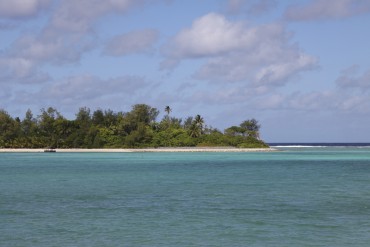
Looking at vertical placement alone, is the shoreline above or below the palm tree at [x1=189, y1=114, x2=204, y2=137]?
below

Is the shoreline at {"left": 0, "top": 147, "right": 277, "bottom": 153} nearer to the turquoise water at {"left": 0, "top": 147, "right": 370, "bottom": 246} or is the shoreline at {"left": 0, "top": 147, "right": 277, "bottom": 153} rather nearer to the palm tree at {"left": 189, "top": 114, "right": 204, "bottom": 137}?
the palm tree at {"left": 189, "top": 114, "right": 204, "bottom": 137}

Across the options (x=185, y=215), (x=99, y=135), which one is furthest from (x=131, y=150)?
(x=185, y=215)

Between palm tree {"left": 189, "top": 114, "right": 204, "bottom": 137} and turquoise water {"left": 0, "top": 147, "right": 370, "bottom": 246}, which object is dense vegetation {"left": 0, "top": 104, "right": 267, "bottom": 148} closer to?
palm tree {"left": 189, "top": 114, "right": 204, "bottom": 137}

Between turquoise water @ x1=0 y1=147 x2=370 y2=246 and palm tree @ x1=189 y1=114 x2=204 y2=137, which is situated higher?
palm tree @ x1=189 y1=114 x2=204 y2=137

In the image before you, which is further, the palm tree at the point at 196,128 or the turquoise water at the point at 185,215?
the palm tree at the point at 196,128

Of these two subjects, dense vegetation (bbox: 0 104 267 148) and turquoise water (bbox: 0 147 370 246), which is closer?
turquoise water (bbox: 0 147 370 246)

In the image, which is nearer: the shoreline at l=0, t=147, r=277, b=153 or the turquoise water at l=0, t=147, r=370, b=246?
the turquoise water at l=0, t=147, r=370, b=246

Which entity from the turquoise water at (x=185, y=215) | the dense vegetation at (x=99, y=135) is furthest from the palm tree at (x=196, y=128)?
the turquoise water at (x=185, y=215)

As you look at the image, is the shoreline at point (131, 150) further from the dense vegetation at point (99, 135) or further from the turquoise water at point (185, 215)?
the turquoise water at point (185, 215)

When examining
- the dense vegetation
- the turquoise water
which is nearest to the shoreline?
the dense vegetation

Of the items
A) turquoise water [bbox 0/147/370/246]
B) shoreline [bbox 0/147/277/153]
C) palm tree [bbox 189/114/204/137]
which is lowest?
turquoise water [bbox 0/147/370/246]

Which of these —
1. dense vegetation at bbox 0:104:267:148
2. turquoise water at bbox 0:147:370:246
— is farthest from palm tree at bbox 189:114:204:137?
turquoise water at bbox 0:147:370:246

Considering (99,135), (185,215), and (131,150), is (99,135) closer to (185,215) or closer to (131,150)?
(131,150)

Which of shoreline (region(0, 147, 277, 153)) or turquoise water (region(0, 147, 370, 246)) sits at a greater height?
shoreline (region(0, 147, 277, 153))
